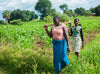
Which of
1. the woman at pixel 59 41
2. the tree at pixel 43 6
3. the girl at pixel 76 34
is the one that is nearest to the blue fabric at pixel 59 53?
the woman at pixel 59 41

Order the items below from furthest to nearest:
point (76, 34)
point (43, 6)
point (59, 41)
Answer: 1. point (43, 6)
2. point (76, 34)
3. point (59, 41)

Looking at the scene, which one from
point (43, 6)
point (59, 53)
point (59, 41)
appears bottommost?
point (59, 53)

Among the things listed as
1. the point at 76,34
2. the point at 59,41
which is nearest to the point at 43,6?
the point at 76,34

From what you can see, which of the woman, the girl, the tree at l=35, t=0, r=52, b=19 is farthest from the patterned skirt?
the tree at l=35, t=0, r=52, b=19

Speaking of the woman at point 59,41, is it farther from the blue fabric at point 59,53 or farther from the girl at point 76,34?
the girl at point 76,34

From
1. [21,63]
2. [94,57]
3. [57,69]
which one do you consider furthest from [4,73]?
Answer: [94,57]

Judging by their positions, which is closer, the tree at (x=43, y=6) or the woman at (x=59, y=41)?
the woman at (x=59, y=41)

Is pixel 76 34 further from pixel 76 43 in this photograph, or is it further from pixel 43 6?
pixel 43 6

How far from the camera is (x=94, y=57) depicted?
8.75 ft

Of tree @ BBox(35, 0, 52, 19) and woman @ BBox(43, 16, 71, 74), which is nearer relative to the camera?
woman @ BBox(43, 16, 71, 74)

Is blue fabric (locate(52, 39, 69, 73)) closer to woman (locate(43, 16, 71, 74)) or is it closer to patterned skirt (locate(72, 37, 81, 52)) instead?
woman (locate(43, 16, 71, 74))

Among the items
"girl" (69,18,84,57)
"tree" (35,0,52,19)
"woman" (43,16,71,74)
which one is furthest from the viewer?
"tree" (35,0,52,19)

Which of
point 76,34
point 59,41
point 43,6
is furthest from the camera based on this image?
point 43,6

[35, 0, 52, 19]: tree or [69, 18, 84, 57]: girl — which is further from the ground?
[35, 0, 52, 19]: tree
